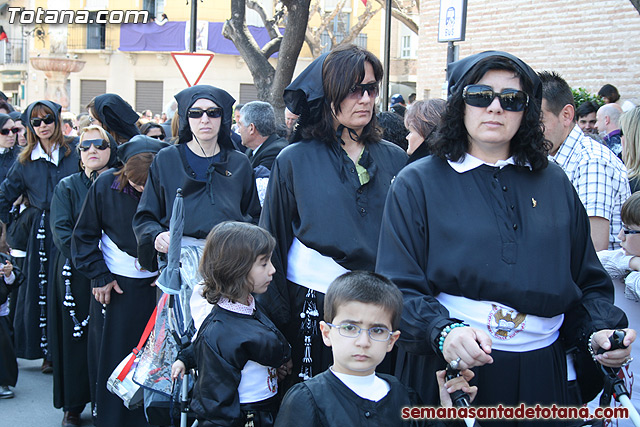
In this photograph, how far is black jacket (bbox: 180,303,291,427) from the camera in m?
3.59

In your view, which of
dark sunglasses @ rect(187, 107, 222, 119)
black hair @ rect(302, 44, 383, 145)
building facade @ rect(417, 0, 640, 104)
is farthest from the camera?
building facade @ rect(417, 0, 640, 104)

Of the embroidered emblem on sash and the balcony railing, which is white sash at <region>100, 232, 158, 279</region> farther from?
the balcony railing

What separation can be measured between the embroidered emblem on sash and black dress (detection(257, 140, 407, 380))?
3.28 ft

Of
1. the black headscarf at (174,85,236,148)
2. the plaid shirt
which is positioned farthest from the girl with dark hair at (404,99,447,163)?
the black headscarf at (174,85,236,148)

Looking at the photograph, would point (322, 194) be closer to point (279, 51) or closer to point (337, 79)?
point (337, 79)

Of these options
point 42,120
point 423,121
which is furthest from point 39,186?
point 423,121

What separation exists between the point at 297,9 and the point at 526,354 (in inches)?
500

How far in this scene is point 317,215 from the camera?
12.4ft

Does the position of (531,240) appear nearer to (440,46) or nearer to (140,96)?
(440,46)

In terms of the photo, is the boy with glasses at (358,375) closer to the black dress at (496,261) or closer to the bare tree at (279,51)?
the black dress at (496,261)

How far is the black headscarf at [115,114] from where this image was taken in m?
6.62

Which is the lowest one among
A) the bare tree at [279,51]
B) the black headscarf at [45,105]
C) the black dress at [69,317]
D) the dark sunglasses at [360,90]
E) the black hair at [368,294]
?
the black dress at [69,317]

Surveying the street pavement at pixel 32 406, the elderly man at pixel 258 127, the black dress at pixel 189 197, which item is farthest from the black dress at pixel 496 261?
the elderly man at pixel 258 127

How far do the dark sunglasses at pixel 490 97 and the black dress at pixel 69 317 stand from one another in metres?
3.78
